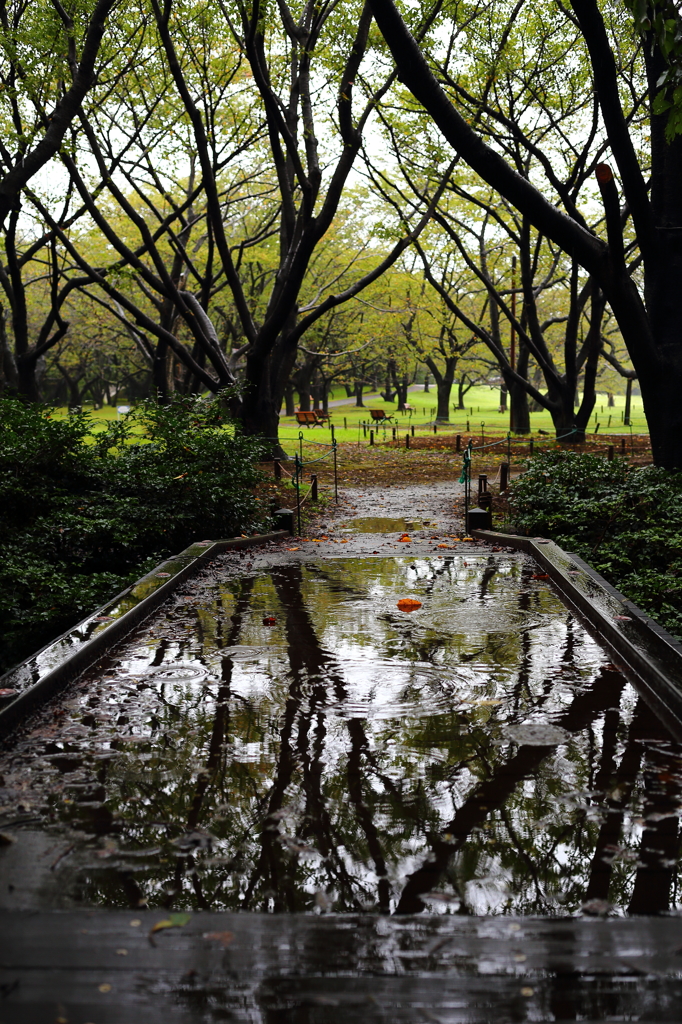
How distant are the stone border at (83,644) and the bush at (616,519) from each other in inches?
172

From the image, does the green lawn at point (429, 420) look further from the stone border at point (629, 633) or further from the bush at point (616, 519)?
the stone border at point (629, 633)

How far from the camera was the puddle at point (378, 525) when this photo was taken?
14.0 meters

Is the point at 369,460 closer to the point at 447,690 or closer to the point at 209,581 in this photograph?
the point at 209,581

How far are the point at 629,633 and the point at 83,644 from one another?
373cm

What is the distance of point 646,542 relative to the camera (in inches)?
389

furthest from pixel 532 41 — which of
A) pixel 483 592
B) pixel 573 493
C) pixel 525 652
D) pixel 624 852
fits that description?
pixel 624 852

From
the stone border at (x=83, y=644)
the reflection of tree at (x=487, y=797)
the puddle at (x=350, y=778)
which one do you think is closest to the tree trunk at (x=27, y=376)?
the stone border at (x=83, y=644)

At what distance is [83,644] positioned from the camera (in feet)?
20.0

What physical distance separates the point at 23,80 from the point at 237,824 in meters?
16.4

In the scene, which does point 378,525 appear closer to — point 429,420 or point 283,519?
point 283,519

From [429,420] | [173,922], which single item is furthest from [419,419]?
[173,922]

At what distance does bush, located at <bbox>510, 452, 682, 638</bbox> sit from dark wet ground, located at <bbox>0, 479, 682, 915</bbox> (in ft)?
5.55

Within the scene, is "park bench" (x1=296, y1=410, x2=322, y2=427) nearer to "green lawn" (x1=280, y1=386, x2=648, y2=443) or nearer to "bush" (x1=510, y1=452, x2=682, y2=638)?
"green lawn" (x1=280, y1=386, x2=648, y2=443)

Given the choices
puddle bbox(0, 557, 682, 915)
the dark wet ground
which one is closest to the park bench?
the dark wet ground
